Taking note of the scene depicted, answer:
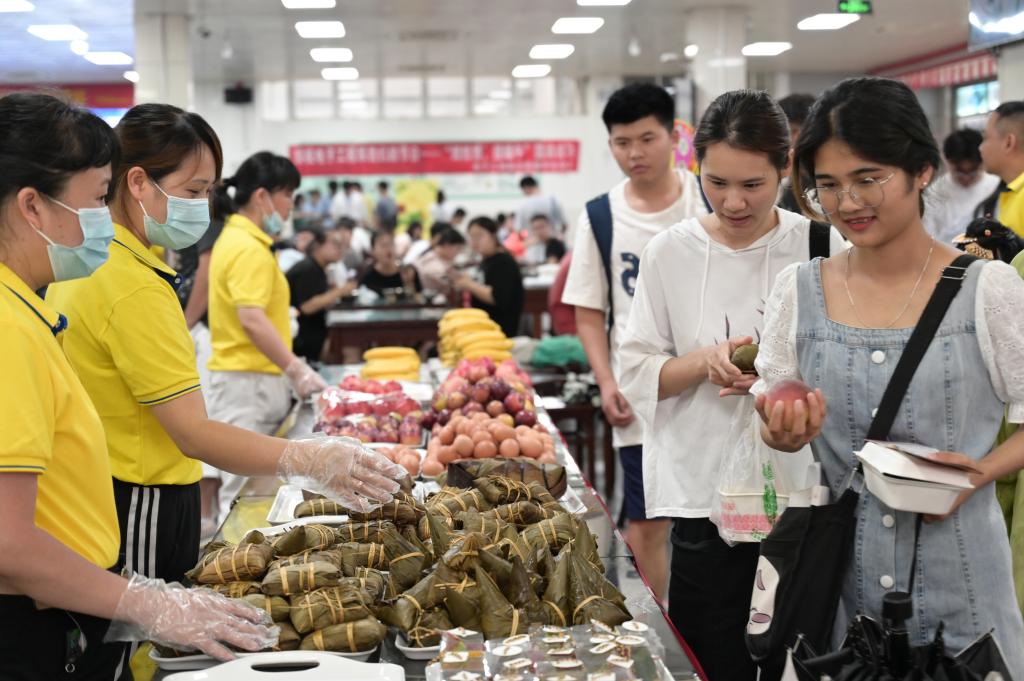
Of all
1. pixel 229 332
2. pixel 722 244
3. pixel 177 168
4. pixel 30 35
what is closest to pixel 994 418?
pixel 722 244

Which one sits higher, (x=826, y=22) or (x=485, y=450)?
(x=826, y=22)

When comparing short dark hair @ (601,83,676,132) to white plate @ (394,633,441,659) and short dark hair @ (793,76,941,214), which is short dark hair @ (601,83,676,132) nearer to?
short dark hair @ (793,76,941,214)

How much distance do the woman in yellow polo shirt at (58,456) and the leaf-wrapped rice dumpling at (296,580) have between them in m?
0.09

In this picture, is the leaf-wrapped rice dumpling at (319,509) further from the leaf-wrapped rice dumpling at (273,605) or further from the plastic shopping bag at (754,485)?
the plastic shopping bag at (754,485)

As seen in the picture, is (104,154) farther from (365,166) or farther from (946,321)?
(365,166)

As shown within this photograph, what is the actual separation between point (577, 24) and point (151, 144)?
10.1 m

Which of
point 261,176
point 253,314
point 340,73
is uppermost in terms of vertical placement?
point 340,73

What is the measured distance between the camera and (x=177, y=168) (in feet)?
7.84

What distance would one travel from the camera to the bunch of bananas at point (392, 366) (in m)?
4.60

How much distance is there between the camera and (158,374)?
2.10 m

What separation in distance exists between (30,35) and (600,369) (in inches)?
444

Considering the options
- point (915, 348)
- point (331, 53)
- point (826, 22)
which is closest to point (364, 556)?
point (915, 348)

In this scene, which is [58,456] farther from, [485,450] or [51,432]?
[485,450]

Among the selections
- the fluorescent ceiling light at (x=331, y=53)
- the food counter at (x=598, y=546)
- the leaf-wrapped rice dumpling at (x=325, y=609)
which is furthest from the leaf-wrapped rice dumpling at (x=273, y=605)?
the fluorescent ceiling light at (x=331, y=53)
